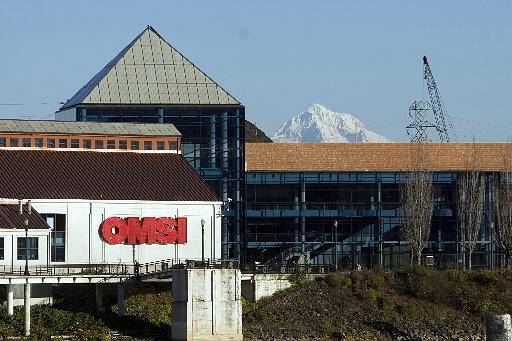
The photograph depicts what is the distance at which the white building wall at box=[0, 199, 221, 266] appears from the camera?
12500cm

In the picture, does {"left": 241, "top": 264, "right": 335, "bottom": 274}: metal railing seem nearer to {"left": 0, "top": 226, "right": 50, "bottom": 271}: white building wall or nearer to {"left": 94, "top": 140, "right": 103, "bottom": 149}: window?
{"left": 0, "top": 226, "right": 50, "bottom": 271}: white building wall

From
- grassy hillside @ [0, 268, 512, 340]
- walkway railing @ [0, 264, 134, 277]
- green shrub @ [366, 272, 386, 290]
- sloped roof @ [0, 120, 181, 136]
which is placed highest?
sloped roof @ [0, 120, 181, 136]

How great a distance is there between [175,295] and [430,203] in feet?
141

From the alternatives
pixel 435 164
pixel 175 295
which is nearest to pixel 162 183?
pixel 175 295

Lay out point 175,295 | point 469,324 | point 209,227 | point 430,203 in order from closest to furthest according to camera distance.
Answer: point 175,295 → point 469,324 → point 209,227 → point 430,203

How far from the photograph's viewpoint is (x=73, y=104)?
151 metres

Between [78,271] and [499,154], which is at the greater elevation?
[499,154]

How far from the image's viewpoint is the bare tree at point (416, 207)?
468 ft

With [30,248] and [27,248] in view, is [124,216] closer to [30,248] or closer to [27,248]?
[30,248]

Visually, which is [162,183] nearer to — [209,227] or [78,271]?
[209,227]

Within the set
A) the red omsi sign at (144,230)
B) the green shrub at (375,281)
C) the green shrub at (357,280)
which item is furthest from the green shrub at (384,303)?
the red omsi sign at (144,230)

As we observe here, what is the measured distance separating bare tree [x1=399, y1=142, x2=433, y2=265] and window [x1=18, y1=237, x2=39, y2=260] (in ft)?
120

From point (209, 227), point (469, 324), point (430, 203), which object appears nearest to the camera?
point (469, 324)

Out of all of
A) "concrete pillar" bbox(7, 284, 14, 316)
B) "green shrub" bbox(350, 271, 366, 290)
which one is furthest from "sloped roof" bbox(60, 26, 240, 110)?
"concrete pillar" bbox(7, 284, 14, 316)
